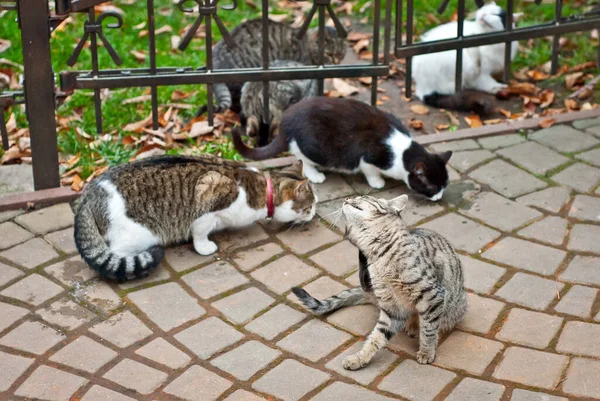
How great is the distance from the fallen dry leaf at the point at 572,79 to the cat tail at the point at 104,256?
Answer: 402 centimetres

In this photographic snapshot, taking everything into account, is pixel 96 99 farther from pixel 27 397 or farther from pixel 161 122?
pixel 27 397

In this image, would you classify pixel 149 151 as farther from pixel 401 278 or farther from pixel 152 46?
pixel 401 278

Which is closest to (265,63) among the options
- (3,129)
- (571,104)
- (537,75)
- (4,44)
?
(3,129)

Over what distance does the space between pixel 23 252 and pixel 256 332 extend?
61.4 inches

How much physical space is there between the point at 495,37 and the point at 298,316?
303cm

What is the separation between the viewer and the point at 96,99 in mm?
5824

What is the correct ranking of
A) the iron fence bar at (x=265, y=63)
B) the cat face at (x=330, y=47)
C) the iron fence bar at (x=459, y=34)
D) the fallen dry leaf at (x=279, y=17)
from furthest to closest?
the fallen dry leaf at (x=279, y=17)
the cat face at (x=330, y=47)
the iron fence bar at (x=459, y=34)
the iron fence bar at (x=265, y=63)

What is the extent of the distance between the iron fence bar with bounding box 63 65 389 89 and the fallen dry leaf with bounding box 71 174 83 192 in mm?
622

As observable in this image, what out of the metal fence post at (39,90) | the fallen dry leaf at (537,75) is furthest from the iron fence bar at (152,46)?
the fallen dry leaf at (537,75)

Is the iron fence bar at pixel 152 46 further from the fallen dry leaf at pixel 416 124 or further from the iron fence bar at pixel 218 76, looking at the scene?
the fallen dry leaf at pixel 416 124

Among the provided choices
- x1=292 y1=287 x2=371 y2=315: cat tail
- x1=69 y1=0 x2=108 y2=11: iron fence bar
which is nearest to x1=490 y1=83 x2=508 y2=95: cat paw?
x1=292 y1=287 x2=371 y2=315: cat tail

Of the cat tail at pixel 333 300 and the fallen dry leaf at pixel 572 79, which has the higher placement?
the fallen dry leaf at pixel 572 79

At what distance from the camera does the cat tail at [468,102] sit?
684cm

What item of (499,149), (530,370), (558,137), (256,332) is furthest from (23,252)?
(558,137)
